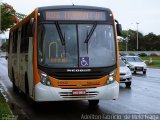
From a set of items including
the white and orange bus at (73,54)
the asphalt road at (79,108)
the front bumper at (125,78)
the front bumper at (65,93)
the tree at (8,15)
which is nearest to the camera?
the front bumper at (65,93)

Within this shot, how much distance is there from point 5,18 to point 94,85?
60.8 ft

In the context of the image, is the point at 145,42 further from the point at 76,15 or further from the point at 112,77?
the point at 112,77

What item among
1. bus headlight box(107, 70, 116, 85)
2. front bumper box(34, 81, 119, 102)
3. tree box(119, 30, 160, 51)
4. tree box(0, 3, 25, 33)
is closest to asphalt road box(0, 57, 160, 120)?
front bumper box(34, 81, 119, 102)

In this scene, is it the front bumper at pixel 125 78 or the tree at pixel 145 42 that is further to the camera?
the tree at pixel 145 42

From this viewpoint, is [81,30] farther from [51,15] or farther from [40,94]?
[40,94]

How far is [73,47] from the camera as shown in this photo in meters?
12.4

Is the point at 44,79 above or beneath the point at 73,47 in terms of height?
beneath

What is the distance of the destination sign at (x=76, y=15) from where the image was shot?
12617 millimetres

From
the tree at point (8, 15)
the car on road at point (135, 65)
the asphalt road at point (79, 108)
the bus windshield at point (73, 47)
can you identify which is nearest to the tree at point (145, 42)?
the car on road at point (135, 65)

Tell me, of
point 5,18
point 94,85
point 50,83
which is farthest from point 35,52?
point 5,18

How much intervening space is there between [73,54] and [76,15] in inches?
46.7

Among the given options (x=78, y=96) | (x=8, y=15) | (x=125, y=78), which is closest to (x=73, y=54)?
(x=78, y=96)

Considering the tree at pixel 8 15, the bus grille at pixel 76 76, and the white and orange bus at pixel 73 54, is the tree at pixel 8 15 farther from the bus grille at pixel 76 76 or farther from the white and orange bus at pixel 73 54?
the bus grille at pixel 76 76

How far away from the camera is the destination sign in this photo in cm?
1262
